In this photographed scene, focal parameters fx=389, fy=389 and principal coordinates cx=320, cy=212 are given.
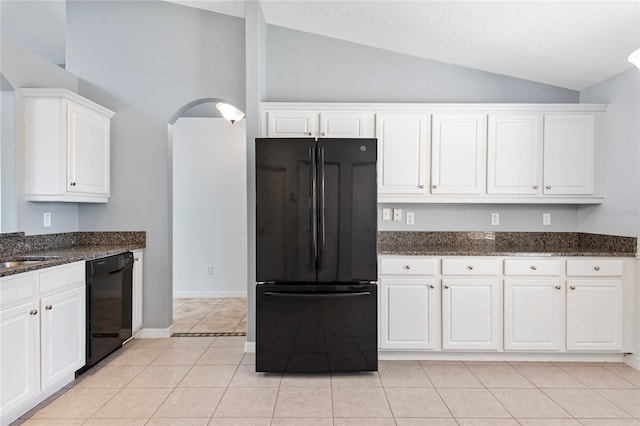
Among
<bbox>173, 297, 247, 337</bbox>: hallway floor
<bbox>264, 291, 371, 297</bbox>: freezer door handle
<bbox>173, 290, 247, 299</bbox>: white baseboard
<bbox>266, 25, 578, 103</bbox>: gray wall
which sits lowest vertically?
<bbox>173, 297, 247, 337</bbox>: hallway floor

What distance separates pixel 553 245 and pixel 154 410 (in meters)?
3.64

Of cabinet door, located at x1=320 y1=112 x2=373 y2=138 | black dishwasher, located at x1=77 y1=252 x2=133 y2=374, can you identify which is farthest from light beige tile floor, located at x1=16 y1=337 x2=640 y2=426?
cabinet door, located at x1=320 y1=112 x2=373 y2=138

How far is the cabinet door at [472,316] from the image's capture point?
10.4 ft

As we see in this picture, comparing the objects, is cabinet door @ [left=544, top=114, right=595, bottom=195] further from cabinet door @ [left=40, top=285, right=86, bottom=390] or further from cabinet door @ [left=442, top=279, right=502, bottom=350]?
cabinet door @ [left=40, top=285, right=86, bottom=390]

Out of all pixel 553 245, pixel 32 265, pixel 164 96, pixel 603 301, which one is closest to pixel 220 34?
pixel 164 96

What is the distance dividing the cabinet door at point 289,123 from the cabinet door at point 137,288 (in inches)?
68.7

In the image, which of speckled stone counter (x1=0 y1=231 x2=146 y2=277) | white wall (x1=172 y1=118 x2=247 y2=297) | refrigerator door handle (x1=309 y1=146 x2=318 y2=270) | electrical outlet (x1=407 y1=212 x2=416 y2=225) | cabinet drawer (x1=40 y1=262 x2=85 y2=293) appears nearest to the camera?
cabinet drawer (x1=40 y1=262 x2=85 y2=293)

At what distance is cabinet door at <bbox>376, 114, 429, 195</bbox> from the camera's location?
3.43 m

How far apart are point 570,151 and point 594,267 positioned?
1.02 m

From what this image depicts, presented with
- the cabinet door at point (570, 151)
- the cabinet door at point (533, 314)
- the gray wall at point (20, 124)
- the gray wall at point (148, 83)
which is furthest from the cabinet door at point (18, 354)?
the cabinet door at point (570, 151)

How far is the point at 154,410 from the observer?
2.45 metres

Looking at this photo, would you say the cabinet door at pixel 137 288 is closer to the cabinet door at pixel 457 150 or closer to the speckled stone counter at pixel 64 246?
the speckled stone counter at pixel 64 246

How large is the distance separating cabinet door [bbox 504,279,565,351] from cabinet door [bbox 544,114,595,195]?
93 centimetres

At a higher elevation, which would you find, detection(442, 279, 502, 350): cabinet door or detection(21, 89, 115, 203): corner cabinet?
detection(21, 89, 115, 203): corner cabinet
